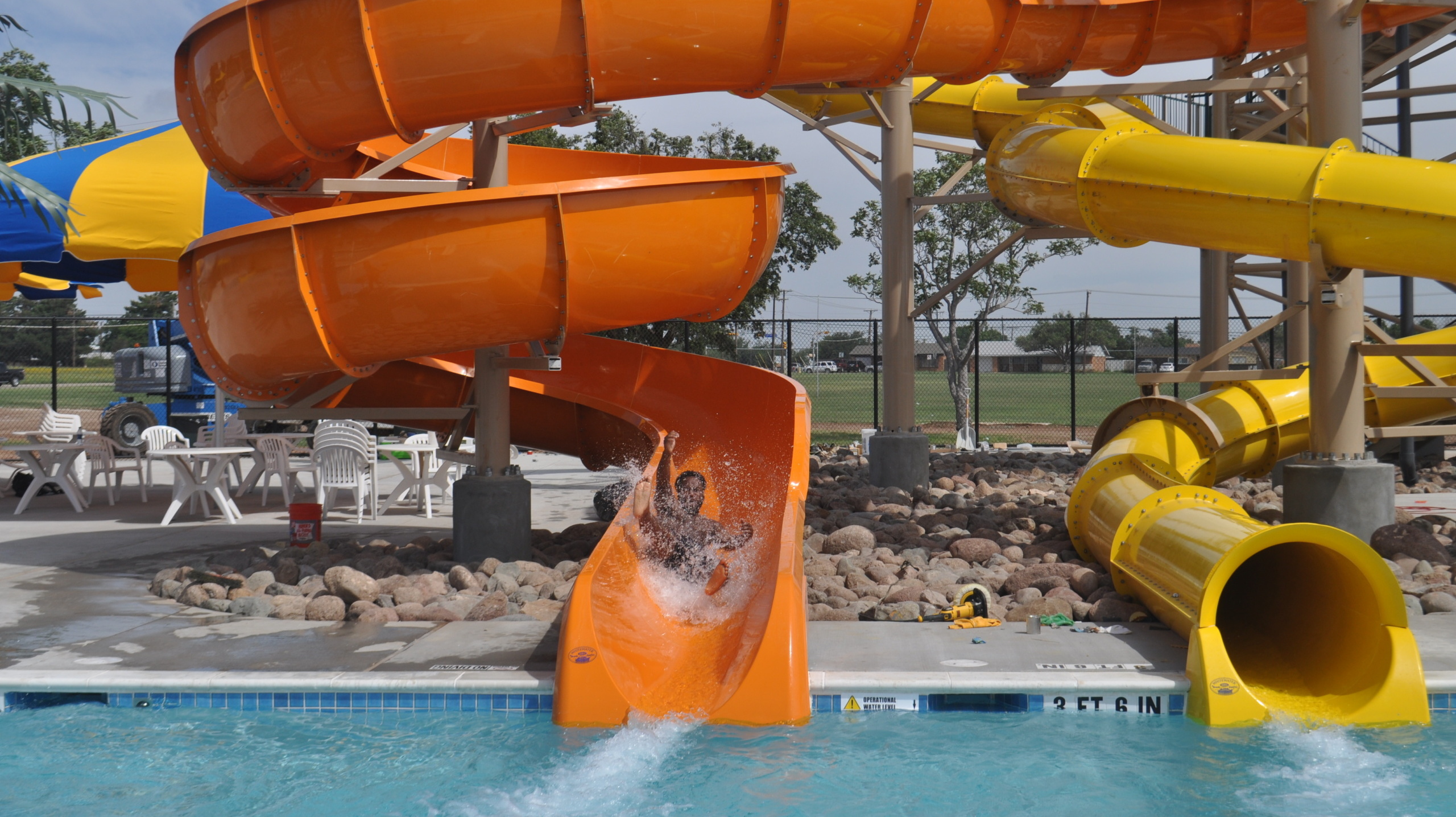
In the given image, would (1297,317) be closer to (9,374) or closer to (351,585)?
(351,585)

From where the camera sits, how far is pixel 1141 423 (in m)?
7.34

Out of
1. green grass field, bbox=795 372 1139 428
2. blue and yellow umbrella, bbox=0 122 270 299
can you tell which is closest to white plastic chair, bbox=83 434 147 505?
blue and yellow umbrella, bbox=0 122 270 299

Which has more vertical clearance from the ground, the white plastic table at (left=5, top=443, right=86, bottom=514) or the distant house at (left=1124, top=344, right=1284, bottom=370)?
the distant house at (left=1124, top=344, right=1284, bottom=370)

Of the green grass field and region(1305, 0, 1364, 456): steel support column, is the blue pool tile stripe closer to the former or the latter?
region(1305, 0, 1364, 456): steel support column

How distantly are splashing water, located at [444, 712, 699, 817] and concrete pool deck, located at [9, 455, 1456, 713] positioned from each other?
0.47 meters

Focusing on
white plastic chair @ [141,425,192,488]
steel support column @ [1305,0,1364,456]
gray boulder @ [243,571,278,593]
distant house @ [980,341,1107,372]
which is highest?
distant house @ [980,341,1107,372]

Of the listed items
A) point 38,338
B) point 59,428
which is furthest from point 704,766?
point 38,338

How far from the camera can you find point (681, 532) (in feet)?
21.9

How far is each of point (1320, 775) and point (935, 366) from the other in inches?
1844

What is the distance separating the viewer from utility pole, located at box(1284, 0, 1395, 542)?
Result: 654 centimetres

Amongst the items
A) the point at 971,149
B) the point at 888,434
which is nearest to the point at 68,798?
the point at 888,434

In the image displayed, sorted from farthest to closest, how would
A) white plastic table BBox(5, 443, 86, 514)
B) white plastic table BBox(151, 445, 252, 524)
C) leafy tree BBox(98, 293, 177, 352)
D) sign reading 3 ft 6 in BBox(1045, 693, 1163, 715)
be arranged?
leafy tree BBox(98, 293, 177, 352) → white plastic table BBox(5, 443, 86, 514) → white plastic table BBox(151, 445, 252, 524) → sign reading 3 ft 6 in BBox(1045, 693, 1163, 715)

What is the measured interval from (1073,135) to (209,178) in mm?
6741

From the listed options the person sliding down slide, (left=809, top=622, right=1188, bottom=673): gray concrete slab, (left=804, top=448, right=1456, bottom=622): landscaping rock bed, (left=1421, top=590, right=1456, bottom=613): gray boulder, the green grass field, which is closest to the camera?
(left=809, top=622, right=1188, bottom=673): gray concrete slab
